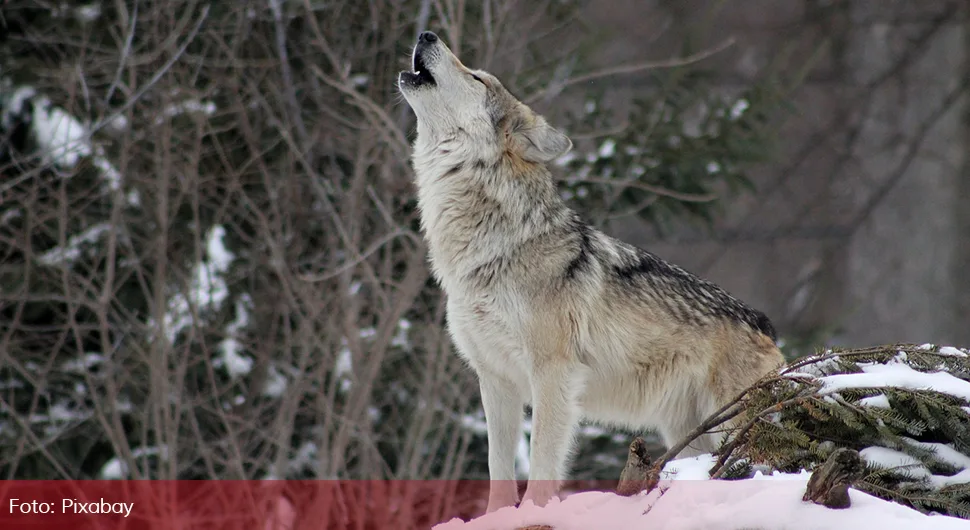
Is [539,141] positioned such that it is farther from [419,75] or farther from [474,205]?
[419,75]

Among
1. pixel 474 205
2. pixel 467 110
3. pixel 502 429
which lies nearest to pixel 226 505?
pixel 502 429

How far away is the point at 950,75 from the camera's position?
687 inches

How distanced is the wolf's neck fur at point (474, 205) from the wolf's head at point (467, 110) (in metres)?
0.05

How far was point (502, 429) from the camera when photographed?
4.87 metres

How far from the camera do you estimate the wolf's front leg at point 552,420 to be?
4.64 meters

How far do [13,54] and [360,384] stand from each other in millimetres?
4301

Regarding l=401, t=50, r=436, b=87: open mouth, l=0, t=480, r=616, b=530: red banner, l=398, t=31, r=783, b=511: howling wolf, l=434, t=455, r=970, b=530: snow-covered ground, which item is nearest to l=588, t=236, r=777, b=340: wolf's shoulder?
l=398, t=31, r=783, b=511: howling wolf

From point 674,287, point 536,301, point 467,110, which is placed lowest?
point 536,301

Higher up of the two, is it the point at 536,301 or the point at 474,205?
the point at 474,205

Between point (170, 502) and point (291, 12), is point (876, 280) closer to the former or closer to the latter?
point (291, 12)

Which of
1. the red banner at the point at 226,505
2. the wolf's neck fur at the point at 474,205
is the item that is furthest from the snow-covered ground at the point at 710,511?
the red banner at the point at 226,505

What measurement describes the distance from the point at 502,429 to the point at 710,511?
6.42 feet

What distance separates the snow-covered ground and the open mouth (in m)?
2.24

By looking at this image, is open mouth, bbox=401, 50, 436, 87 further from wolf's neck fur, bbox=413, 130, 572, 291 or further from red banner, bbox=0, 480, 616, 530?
red banner, bbox=0, 480, 616, 530
